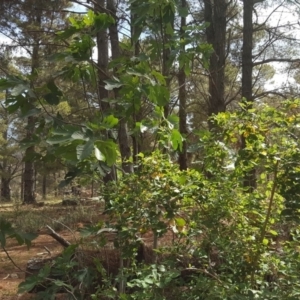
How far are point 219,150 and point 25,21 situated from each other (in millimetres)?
11773

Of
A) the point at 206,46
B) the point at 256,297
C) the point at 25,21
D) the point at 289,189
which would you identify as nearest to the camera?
the point at 256,297

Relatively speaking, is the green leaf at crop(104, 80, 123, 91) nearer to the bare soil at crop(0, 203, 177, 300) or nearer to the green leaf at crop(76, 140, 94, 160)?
the green leaf at crop(76, 140, 94, 160)

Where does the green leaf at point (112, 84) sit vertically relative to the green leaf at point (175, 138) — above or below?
above

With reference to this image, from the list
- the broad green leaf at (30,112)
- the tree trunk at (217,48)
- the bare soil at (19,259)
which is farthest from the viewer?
the tree trunk at (217,48)

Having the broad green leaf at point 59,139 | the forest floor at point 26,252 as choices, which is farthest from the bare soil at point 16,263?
the broad green leaf at point 59,139

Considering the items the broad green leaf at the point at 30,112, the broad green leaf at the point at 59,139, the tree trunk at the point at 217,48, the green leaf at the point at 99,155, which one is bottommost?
the green leaf at the point at 99,155

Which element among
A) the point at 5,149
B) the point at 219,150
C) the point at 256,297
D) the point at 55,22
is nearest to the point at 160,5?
the point at 219,150

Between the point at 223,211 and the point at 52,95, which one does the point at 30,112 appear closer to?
the point at 52,95

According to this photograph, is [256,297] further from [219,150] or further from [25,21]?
[25,21]

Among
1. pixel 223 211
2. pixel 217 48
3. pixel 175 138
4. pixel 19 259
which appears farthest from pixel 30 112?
pixel 217 48

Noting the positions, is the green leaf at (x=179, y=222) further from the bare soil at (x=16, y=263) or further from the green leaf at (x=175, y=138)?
the bare soil at (x=16, y=263)

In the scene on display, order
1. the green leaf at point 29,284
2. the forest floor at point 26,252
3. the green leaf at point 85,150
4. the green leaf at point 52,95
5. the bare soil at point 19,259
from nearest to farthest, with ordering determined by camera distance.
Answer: the green leaf at point 85,150, the green leaf at point 29,284, the green leaf at point 52,95, the bare soil at point 19,259, the forest floor at point 26,252

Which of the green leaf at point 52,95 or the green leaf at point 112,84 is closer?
the green leaf at point 112,84

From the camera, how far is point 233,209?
1.83 m
